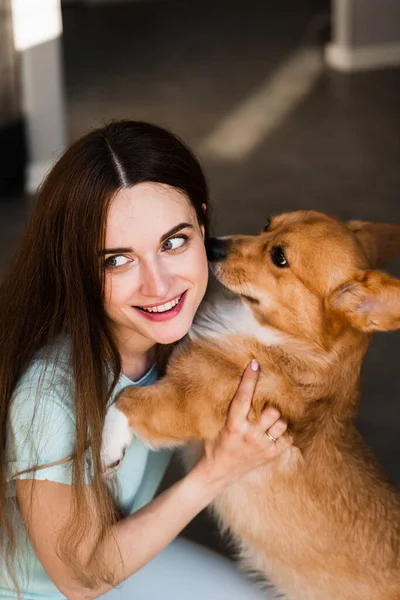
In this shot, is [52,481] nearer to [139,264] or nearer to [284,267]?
[139,264]

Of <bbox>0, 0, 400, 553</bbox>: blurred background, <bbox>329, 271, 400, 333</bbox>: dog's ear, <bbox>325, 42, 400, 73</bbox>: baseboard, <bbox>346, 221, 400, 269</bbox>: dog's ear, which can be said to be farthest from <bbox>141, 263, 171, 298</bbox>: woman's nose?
<bbox>325, 42, 400, 73</bbox>: baseboard

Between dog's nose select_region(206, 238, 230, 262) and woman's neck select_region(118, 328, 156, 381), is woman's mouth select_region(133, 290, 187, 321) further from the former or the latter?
dog's nose select_region(206, 238, 230, 262)

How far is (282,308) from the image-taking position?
2.24 meters

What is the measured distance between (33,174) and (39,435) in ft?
11.7

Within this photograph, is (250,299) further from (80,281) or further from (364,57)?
(364,57)

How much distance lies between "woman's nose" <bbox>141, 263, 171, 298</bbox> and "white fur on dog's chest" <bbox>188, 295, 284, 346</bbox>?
1.40ft

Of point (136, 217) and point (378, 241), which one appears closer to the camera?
point (136, 217)

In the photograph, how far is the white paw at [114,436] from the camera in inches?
81.3

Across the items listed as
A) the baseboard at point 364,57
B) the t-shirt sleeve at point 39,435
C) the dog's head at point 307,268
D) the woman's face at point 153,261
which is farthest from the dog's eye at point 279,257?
the baseboard at point 364,57

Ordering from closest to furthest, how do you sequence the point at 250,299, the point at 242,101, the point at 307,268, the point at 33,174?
the point at 307,268
the point at 250,299
the point at 33,174
the point at 242,101

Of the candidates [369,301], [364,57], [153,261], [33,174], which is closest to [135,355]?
[153,261]

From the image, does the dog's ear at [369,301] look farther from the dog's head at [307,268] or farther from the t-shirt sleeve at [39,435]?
the t-shirt sleeve at [39,435]

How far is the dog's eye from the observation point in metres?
2.26

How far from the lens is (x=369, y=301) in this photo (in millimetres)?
1949
